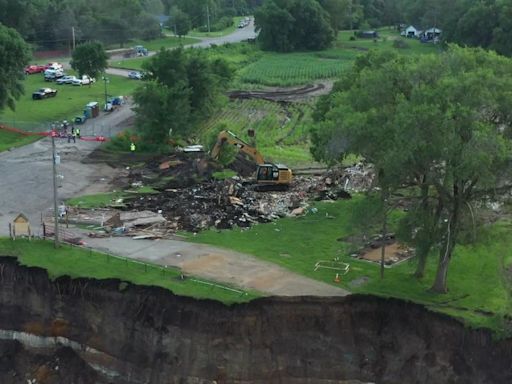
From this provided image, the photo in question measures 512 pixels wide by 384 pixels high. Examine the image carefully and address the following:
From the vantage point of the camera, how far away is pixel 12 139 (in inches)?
2699

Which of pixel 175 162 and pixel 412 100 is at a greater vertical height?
pixel 412 100

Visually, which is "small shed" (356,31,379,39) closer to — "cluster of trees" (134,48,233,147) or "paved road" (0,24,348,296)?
"cluster of trees" (134,48,233,147)

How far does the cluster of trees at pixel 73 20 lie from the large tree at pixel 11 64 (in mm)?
41373

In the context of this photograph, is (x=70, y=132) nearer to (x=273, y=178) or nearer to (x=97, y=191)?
(x=97, y=191)

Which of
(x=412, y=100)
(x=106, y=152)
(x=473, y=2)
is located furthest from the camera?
(x=473, y=2)

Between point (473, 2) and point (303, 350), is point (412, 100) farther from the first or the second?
point (473, 2)

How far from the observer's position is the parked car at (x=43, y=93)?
87.2 metres

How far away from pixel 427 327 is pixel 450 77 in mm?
11252

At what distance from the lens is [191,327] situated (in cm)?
3522

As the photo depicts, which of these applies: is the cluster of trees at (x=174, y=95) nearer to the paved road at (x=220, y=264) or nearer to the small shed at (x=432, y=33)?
the paved road at (x=220, y=264)

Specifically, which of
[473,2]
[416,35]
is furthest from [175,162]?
[416,35]

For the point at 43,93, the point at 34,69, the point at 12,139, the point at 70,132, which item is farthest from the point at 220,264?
the point at 34,69

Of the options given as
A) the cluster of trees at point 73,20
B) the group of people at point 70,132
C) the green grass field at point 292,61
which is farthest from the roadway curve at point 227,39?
the group of people at point 70,132

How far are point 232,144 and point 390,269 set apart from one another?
2260 cm
